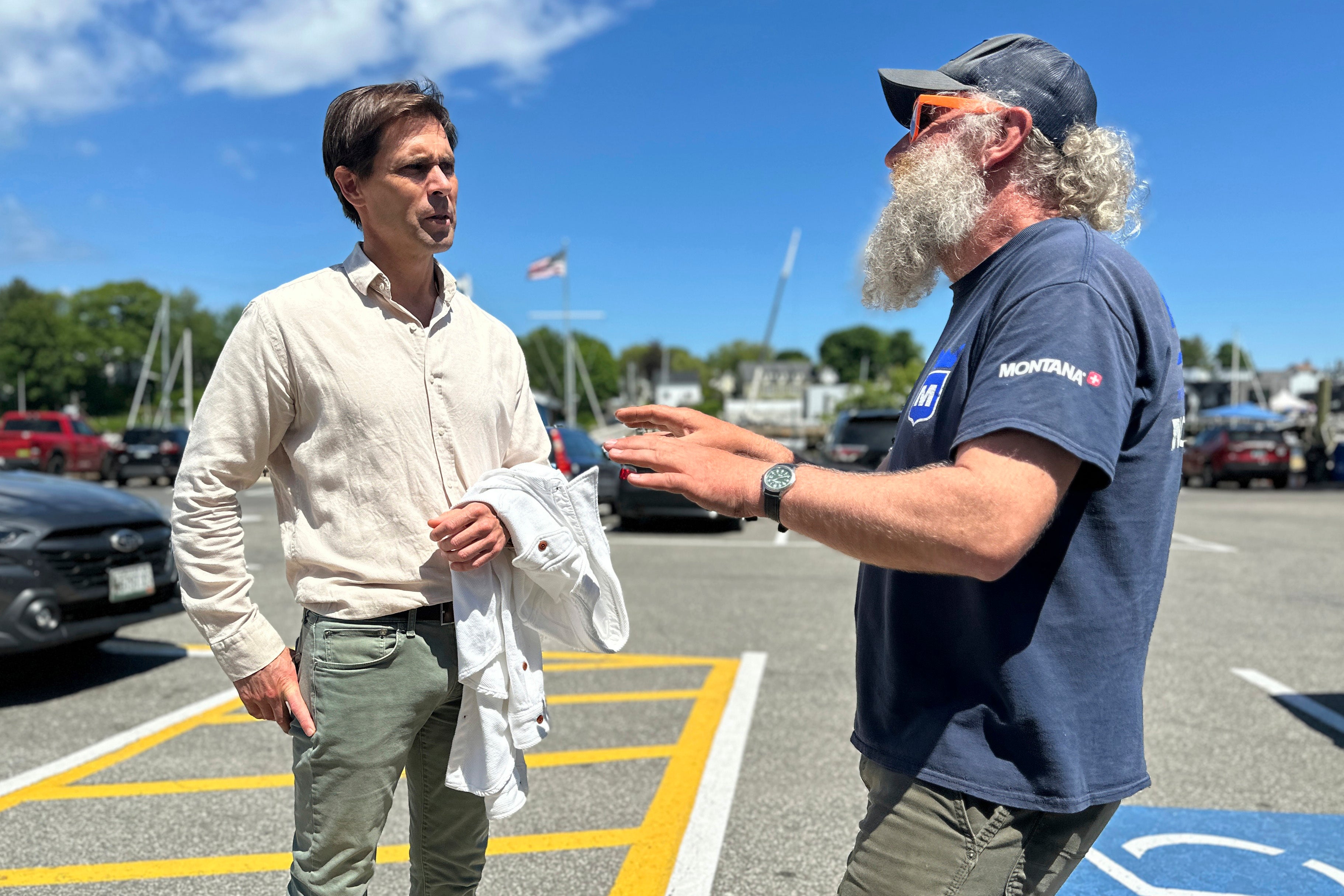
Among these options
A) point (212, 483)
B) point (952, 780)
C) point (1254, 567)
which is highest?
point (212, 483)

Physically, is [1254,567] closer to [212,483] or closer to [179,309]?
[212,483]

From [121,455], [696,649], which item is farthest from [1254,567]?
[121,455]

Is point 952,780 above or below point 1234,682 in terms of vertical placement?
above

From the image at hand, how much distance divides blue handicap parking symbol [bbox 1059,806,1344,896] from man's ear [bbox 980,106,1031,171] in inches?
96.5

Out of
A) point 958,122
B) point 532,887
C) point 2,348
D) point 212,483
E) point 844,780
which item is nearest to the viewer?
point 958,122

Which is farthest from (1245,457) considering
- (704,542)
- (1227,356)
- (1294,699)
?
(1227,356)

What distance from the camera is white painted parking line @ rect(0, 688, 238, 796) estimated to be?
3.91m

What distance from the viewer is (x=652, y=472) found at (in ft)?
5.00

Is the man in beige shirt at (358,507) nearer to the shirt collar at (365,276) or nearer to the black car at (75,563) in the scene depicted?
the shirt collar at (365,276)

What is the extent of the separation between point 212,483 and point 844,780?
2901mm

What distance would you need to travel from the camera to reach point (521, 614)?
2.14m

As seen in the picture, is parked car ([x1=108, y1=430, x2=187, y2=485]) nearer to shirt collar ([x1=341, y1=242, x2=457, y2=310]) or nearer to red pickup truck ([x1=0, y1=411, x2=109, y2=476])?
red pickup truck ([x1=0, y1=411, x2=109, y2=476])

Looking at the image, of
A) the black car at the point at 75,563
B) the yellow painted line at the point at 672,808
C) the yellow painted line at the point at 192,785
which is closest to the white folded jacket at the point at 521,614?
the yellow painted line at the point at 672,808

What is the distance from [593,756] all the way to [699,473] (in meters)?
3.13
